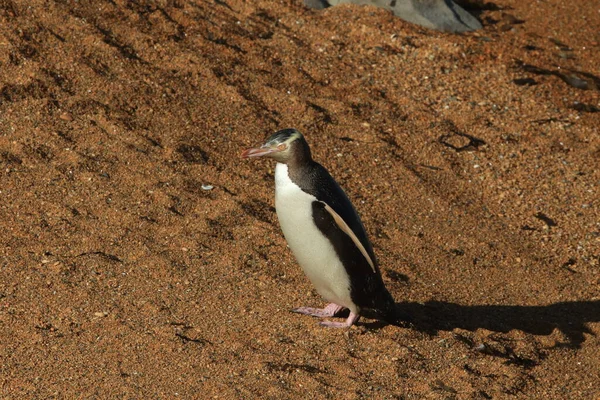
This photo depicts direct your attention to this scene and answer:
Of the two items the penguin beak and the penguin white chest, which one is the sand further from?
the penguin beak

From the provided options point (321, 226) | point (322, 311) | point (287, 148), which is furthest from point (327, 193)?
point (322, 311)

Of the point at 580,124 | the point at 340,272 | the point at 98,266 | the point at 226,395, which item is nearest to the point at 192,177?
the point at 98,266

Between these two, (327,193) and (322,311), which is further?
(322,311)

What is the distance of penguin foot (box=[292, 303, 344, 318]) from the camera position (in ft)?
15.9

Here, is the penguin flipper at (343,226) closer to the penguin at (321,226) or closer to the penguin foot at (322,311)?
the penguin at (321,226)

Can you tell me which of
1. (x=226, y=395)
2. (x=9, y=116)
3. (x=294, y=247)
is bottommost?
(x=9, y=116)

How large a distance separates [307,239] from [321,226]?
0.12m

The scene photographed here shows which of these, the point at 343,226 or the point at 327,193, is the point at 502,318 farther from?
the point at 327,193

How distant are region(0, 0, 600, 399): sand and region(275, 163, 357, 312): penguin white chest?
0.28m

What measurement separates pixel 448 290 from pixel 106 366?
7.68 ft

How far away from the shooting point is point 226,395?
4.10 m

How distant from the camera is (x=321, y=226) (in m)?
4.53

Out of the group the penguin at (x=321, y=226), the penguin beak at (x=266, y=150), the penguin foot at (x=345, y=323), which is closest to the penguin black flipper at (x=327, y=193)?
the penguin at (x=321, y=226)

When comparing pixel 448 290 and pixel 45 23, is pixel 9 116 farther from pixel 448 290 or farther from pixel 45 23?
pixel 448 290
